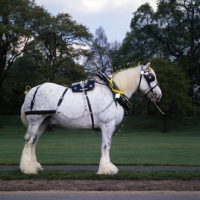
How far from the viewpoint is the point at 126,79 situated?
11.4 m

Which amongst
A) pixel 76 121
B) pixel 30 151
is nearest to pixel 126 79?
pixel 76 121

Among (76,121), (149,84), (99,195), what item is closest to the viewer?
(99,195)

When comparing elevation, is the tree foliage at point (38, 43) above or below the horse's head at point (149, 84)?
above

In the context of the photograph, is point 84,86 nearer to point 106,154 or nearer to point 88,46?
point 106,154

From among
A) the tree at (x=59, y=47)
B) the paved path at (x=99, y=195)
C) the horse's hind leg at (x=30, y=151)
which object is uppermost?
the tree at (x=59, y=47)

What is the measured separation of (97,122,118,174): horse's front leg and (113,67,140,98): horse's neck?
4.12 feet

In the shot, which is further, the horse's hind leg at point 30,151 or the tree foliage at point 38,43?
the tree foliage at point 38,43

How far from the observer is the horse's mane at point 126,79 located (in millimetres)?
11367

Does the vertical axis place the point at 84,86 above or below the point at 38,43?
below

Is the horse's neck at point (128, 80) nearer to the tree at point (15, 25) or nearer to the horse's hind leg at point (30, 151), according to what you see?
the horse's hind leg at point (30, 151)

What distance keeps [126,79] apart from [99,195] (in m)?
4.09

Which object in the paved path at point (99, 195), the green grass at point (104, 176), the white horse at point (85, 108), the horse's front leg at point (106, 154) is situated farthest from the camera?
the white horse at point (85, 108)

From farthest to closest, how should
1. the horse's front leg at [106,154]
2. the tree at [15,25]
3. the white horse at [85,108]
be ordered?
the tree at [15,25], the white horse at [85,108], the horse's front leg at [106,154]

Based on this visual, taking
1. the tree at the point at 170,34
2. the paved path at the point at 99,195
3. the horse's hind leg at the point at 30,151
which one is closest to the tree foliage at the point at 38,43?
the tree at the point at 170,34
